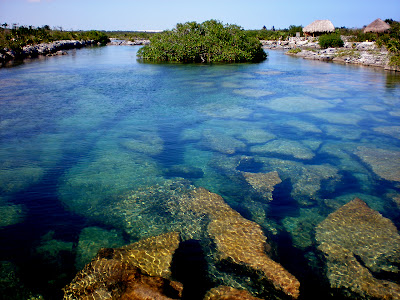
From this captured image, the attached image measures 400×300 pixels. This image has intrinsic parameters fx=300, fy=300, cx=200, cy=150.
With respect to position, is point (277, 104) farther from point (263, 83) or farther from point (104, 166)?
point (104, 166)

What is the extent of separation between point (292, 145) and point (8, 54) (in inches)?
1209

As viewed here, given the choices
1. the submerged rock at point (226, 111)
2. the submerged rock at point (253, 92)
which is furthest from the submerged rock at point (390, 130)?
the submerged rock at point (253, 92)

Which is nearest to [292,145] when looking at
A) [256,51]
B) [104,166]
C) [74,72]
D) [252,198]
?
[252,198]

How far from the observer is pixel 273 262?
4664 mm

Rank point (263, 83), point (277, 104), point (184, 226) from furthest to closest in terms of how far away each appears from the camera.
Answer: point (263, 83)
point (277, 104)
point (184, 226)

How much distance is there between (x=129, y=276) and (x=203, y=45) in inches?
1046

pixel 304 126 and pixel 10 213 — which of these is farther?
pixel 304 126

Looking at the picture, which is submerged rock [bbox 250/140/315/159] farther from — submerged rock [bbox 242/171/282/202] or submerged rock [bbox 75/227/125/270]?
submerged rock [bbox 75/227/125/270]

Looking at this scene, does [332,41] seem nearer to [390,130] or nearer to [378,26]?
[378,26]

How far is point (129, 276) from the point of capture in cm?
407

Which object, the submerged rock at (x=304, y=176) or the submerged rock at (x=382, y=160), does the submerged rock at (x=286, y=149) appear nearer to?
the submerged rock at (x=304, y=176)

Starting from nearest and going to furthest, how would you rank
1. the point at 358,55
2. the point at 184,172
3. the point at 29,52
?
the point at 184,172 → the point at 358,55 → the point at 29,52

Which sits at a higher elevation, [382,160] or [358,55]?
[358,55]

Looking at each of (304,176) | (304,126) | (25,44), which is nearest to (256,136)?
(304,126)
